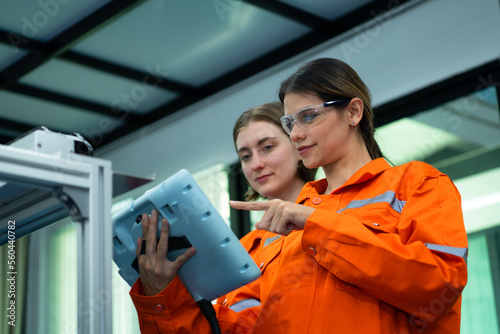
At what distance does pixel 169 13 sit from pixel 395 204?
8.37 ft

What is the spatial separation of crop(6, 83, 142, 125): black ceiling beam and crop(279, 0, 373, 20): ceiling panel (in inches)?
65.1

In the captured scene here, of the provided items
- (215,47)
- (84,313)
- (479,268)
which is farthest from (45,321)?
(84,313)

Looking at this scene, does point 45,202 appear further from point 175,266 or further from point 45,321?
point 45,321

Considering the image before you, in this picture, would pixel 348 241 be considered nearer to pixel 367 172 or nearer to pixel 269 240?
pixel 367 172

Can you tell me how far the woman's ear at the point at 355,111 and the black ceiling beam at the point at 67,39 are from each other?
228cm

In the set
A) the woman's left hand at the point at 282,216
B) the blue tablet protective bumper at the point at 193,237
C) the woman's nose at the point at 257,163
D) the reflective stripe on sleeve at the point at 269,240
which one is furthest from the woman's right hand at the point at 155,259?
the woman's nose at the point at 257,163

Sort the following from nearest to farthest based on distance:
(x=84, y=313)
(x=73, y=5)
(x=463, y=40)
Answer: (x=84, y=313)
(x=463, y=40)
(x=73, y=5)

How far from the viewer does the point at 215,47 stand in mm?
4105

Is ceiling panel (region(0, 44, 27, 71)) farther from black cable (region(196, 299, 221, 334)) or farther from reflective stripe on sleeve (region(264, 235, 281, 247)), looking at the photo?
black cable (region(196, 299, 221, 334))

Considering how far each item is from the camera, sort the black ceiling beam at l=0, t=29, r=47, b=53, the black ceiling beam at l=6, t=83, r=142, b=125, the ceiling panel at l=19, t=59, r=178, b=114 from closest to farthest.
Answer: the black ceiling beam at l=0, t=29, r=47, b=53 → the ceiling panel at l=19, t=59, r=178, b=114 → the black ceiling beam at l=6, t=83, r=142, b=125

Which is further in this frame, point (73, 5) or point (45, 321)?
point (45, 321)

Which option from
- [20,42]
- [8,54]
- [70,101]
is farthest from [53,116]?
[20,42]

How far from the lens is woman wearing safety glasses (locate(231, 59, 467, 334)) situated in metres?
1.24

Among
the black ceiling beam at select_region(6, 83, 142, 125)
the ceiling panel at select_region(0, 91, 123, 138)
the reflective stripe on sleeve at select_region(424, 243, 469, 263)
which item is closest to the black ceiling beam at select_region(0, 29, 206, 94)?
the black ceiling beam at select_region(6, 83, 142, 125)
